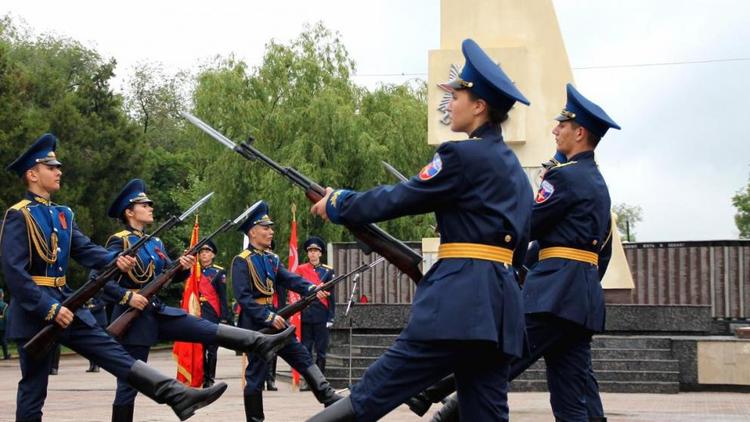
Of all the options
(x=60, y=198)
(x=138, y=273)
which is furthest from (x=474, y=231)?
(x=60, y=198)

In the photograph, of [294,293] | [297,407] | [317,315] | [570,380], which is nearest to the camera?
[570,380]

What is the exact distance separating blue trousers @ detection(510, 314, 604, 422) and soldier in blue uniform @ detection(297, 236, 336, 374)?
1076cm

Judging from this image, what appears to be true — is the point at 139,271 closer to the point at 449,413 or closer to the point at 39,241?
the point at 39,241

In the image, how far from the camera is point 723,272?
2325cm

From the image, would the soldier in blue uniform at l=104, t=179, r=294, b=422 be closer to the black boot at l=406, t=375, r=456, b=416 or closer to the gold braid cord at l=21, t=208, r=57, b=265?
the gold braid cord at l=21, t=208, r=57, b=265

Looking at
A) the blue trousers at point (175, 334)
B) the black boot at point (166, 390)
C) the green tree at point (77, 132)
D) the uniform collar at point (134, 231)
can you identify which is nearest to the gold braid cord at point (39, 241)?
the black boot at point (166, 390)

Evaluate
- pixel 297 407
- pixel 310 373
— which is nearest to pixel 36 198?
pixel 310 373

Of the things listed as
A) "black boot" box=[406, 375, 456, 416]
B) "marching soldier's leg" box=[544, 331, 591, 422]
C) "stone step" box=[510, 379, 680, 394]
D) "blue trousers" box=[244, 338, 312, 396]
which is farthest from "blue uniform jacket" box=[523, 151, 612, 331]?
"stone step" box=[510, 379, 680, 394]

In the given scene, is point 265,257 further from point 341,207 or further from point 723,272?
point 723,272

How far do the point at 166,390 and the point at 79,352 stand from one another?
66 centimetres

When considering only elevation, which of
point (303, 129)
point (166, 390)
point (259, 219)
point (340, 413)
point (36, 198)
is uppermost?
point (303, 129)

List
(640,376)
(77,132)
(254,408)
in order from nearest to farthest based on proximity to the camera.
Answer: (254,408), (640,376), (77,132)

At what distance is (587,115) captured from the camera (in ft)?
28.4

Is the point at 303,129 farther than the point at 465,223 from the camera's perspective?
Yes
